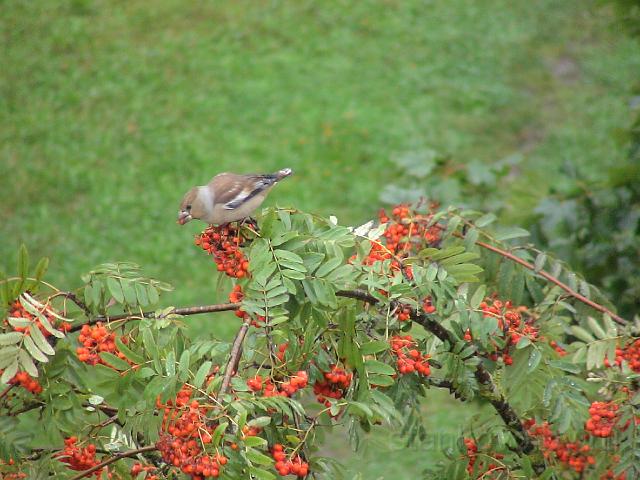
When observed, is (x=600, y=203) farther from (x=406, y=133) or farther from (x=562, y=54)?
(x=562, y=54)

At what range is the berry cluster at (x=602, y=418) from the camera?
8.91 feet

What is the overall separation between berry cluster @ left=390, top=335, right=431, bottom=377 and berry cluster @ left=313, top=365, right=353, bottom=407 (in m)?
0.16

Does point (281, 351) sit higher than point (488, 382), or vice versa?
point (281, 351)

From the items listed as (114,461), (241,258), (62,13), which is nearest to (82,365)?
(114,461)

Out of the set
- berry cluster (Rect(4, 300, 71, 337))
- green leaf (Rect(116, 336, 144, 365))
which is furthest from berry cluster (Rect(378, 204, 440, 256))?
berry cluster (Rect(4, 300, 71, 337))

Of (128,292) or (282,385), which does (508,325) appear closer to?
(282,385)

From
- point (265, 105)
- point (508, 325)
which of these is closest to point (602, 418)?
point (508, 325)

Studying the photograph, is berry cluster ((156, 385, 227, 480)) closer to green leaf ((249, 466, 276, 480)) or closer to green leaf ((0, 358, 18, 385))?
green leaf ((249, 466, 276, 480))

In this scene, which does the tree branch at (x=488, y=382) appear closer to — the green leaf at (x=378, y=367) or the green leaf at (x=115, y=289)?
the green leaf at (x=378, y=367)

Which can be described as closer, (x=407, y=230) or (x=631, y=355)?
(x=631, y=355)

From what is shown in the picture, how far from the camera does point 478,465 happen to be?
282 centimetres

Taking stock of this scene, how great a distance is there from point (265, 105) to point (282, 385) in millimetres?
7156

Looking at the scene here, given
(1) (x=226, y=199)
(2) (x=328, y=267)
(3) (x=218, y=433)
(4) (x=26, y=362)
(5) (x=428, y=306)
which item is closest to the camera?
(3) (x=218, y=433)

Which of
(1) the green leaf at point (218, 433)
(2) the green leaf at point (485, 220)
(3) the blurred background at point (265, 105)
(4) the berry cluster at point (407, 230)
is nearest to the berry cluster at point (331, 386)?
(1) the green leaf at point (218, 433)
